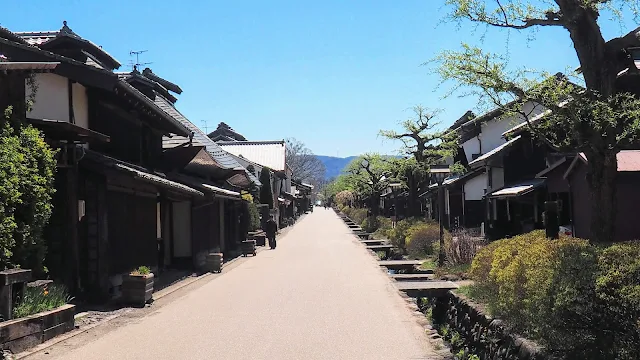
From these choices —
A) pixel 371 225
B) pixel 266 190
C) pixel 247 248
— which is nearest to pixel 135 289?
pixel 247 248

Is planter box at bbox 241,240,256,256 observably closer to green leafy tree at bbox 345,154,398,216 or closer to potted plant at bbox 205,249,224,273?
potted plant at bbox 205,249,224,273

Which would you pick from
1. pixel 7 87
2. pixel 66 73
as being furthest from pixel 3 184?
pixel 66 73

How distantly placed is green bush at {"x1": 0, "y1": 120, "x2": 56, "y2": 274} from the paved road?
1.75 meters

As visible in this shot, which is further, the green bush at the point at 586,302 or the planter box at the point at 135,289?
the planter box at the point at 135,289

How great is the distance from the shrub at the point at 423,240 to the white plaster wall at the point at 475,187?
7646mm

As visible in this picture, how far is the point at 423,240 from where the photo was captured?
2262 centimetres

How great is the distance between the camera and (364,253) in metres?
27.5

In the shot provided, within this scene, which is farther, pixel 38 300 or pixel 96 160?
pixel 96 160

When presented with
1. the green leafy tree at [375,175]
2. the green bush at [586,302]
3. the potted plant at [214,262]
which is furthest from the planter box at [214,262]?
the green leafy tree at [375,175]

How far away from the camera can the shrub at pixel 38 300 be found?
845 cm

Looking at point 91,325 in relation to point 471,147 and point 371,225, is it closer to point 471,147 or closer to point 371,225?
point 471,147

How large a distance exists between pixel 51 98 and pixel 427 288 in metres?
9.13

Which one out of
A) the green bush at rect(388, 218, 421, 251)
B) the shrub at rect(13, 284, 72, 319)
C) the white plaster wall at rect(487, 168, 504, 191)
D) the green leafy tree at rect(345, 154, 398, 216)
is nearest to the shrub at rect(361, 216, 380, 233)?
the green leafy tree at rect(345, 154, 398, 216)

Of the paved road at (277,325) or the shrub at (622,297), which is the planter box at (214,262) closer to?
the paved road at (277,325)
